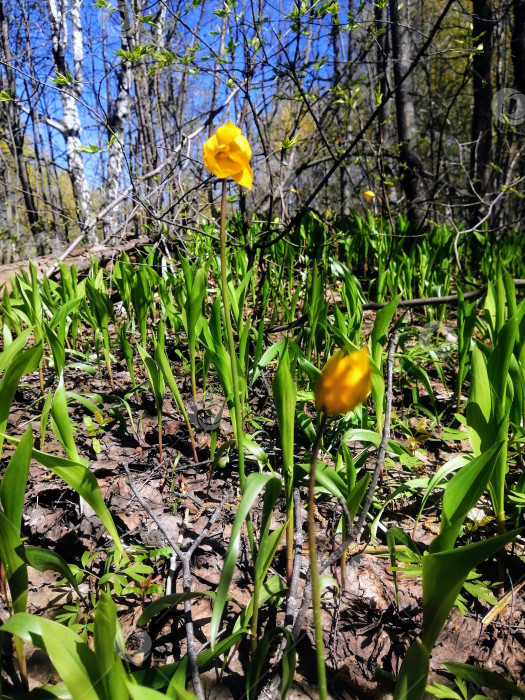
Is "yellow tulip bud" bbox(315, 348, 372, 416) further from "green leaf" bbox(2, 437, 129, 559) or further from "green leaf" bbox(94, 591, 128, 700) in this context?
"green leaf" bbox(2, 437, 129, 559)

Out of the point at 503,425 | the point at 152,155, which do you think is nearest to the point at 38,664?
the point at 503,425

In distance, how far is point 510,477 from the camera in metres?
1.38

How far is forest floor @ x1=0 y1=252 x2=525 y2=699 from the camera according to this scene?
0.86 metres

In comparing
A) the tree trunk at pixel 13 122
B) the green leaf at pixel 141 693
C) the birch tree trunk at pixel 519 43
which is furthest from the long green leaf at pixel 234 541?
the tree trunk at pixel 13 122

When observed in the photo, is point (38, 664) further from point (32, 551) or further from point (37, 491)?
point (37, 491)

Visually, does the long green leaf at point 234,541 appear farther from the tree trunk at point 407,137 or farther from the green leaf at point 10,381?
the tree trunk at point 407,137

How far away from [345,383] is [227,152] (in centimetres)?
54

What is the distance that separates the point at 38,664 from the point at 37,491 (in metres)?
0.53

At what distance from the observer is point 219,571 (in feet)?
3.58

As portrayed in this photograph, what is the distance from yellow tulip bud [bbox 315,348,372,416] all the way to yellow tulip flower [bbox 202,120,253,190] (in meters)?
0.43

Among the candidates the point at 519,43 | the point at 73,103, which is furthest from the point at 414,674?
the point at 73,103

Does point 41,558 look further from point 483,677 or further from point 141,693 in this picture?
point 483,677

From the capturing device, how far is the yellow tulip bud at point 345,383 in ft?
1.64

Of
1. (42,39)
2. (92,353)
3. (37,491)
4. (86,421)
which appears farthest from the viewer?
(42,39)
